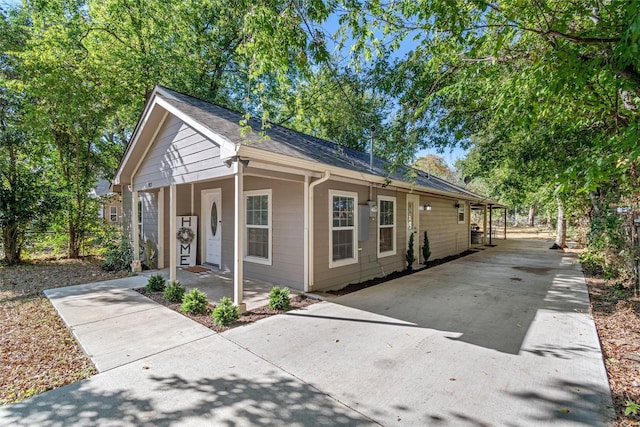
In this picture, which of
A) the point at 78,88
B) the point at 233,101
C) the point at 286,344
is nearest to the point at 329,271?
the point at 286,344

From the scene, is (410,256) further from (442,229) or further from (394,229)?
(442,229)

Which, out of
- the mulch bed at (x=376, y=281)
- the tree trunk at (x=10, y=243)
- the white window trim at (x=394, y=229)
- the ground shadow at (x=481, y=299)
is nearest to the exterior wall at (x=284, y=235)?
the mulch bed at (x=376, y=281)

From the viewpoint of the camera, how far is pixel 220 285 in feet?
20.6

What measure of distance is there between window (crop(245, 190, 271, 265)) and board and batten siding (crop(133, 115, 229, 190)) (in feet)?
5.05

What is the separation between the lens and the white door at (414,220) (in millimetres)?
A: 9023

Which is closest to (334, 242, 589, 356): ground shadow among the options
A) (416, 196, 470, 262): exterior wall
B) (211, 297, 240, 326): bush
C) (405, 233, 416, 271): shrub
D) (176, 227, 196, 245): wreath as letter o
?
(405, 233, 416, 271): shrub

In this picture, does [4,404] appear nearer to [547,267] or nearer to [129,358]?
[129,358]

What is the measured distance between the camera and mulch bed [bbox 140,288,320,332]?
13.6ft

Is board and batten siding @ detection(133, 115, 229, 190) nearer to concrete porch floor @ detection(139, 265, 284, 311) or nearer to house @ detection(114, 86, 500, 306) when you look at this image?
house @ detection(114, 86, 500, 306)

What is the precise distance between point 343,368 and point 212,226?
6098 mm

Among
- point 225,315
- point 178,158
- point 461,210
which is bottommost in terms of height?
point 225,315

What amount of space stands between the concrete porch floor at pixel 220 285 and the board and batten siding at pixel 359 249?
2.74 ft

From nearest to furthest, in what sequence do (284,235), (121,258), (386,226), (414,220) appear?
(284,235)
(386,226)
(121,258)
(414,220)

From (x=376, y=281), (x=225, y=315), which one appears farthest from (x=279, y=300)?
(x=376, y=281)
